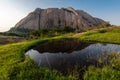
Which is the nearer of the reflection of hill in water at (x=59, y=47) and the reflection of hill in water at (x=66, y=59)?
the reflection of hill in water at (x=66, y=59)

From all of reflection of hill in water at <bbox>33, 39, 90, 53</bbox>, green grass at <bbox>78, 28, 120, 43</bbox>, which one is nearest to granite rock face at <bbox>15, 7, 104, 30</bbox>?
green grass at <bbox>78, 28, 120, 43</bbox>

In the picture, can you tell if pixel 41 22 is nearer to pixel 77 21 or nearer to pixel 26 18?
pixel 26 18

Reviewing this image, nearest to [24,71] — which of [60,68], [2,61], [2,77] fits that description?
[2,77]

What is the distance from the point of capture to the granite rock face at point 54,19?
16876 cm

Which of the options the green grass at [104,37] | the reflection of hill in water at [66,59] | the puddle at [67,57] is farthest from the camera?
the green grass at [104,37]

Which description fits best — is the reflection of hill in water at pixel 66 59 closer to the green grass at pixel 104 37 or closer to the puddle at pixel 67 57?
the puddle at pixel 67 57

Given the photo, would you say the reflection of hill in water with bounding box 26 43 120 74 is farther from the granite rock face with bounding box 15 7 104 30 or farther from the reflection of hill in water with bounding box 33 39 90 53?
the granite rock face with bounding box 15 7 104 30

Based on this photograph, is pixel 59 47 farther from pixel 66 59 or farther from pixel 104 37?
pixel 104 37

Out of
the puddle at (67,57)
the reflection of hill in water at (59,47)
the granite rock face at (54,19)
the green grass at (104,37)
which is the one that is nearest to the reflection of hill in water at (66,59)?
the puddle at (67,57)

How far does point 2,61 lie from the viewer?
1697cm

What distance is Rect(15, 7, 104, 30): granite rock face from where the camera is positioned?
168762 mm

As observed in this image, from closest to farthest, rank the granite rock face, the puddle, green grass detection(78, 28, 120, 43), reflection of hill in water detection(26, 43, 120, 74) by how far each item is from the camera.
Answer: reflection of hill in water detection(26, 43, 120, 74) < the puddle < green grass detection(78, 28, 120, 43) < the granite rock face

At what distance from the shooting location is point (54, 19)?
580 feet

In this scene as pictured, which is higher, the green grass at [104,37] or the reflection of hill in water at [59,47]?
the green grass at [104,37]
